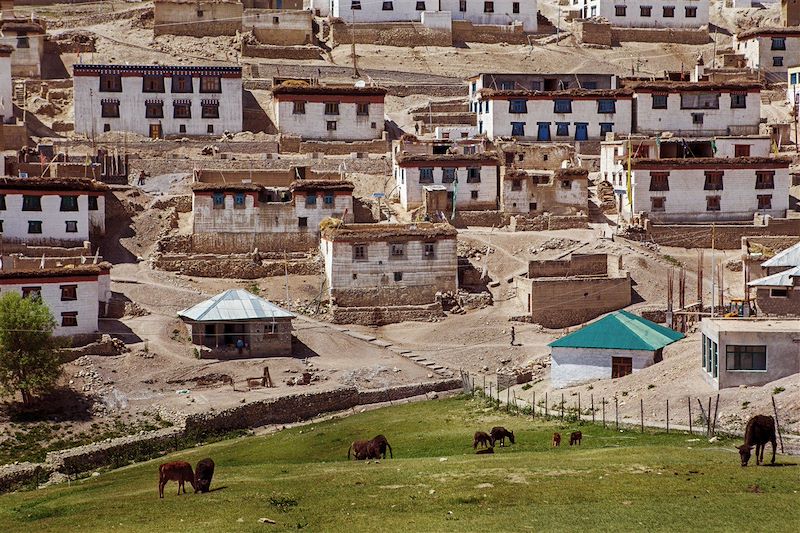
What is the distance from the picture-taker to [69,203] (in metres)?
67.9

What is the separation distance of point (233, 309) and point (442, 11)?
45577 millimetres

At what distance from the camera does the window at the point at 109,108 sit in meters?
82.8

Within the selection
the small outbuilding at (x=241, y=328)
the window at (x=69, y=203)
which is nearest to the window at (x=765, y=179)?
the small outbuilding at (x=241, y=328)

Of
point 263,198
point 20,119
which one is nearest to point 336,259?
point 263,198

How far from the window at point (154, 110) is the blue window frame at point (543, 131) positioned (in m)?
20.8

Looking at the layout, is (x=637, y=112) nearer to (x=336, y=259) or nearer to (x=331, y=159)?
(x=331, y=159)

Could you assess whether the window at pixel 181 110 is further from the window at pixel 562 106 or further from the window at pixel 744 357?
the window at pixel 744 357

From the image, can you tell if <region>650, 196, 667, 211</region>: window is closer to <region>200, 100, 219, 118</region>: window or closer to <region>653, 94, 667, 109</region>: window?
<region>653, 94, 667, 109</region>: window

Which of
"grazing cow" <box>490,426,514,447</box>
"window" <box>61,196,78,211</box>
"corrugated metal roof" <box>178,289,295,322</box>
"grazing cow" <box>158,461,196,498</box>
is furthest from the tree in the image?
"grazing cow" <box>490,426,514,447</box>

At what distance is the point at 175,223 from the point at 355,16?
32.9 metres

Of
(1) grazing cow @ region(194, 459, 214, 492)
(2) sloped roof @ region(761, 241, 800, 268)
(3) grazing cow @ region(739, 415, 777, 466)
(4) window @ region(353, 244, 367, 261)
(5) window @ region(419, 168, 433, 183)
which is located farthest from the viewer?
(5) window @ region(419, 168, 433, 183)

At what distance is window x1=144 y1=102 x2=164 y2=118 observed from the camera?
3280 inches

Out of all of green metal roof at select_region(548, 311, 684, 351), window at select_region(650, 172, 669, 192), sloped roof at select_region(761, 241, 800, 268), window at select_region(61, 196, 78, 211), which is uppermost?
window at select_region(650, 172, 669, 192)

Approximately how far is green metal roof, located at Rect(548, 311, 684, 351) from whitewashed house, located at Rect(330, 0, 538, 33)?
156ft
